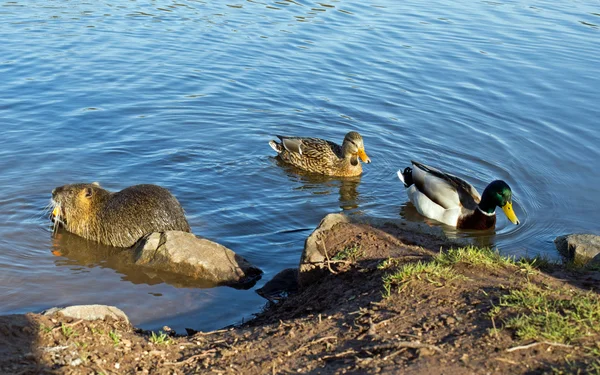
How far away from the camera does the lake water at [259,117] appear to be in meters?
8.46

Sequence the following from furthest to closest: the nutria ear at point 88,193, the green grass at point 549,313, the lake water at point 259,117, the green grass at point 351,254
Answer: the nutria ear at point 88,193 < the lake water at point 259,117 < the green grass at point 351,254 < the green grass at point 549,313

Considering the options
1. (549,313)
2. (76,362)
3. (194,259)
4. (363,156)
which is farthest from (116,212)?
(549,313)

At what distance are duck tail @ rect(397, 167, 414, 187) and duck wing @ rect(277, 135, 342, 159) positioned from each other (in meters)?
1.03

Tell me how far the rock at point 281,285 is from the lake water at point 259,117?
13 cm

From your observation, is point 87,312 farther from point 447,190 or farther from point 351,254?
point 447,190

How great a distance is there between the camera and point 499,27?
17953 mm

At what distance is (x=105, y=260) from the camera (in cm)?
818

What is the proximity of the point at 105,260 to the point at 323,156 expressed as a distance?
4.34m

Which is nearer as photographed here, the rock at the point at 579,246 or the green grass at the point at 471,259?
the green grass at the point at 471,259

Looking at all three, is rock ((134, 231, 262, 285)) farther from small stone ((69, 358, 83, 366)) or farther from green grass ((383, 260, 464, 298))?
small stone ((69, 358, 83, 366))

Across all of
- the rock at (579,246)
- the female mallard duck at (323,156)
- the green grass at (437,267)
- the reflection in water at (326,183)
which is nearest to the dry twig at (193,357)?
the green grass at (437,267)

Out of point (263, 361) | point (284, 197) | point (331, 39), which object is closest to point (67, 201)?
point (284, 197)

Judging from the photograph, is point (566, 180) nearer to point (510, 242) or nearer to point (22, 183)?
point (510, 242)

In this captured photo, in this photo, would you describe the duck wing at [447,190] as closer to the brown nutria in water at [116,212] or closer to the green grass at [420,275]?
the brown nutria in water at [116,212]
